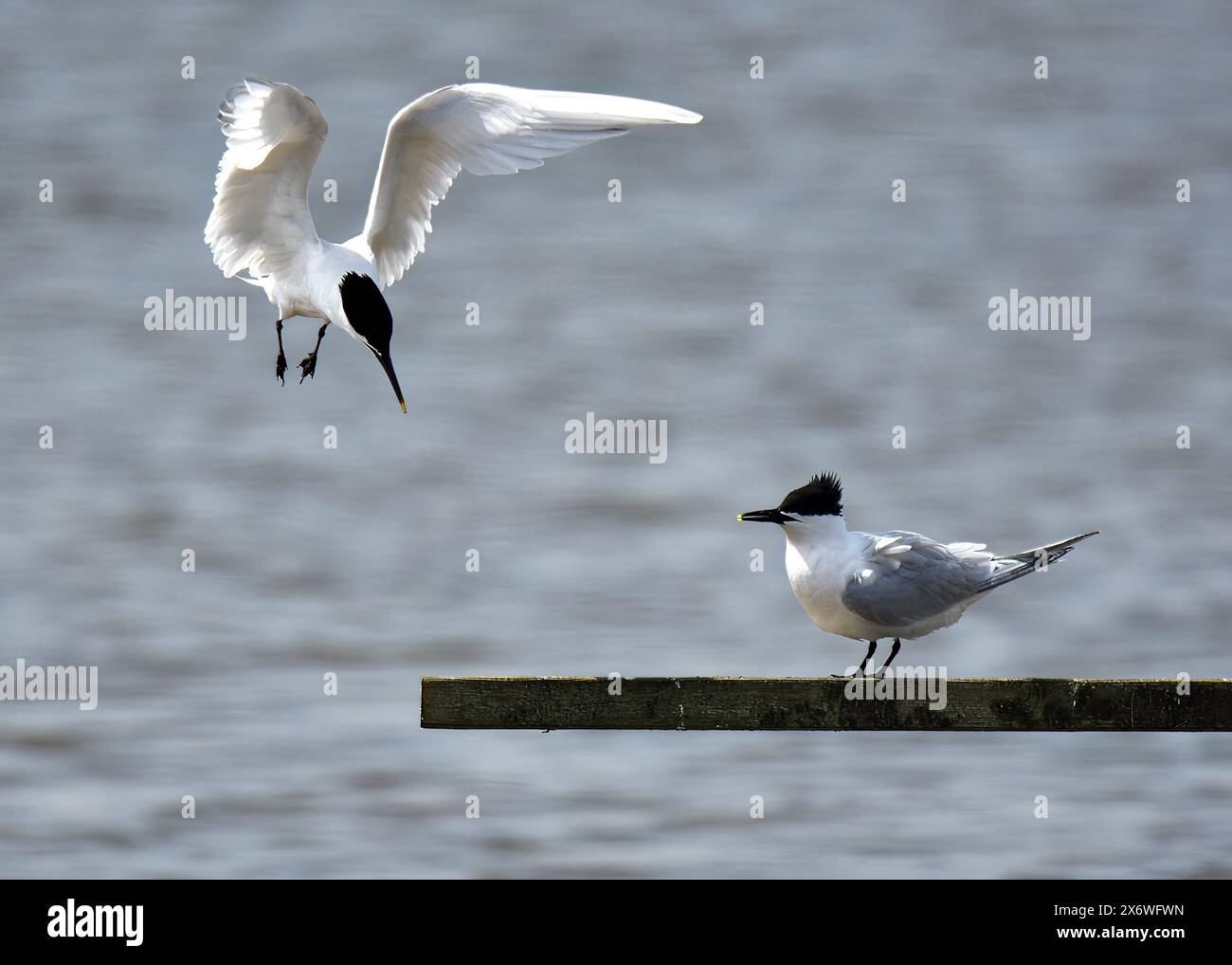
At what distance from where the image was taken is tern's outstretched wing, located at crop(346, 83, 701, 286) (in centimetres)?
513

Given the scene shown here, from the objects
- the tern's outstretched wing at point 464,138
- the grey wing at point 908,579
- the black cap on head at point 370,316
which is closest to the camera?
the tern's outstretched wing at point 464,138

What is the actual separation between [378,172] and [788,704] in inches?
123

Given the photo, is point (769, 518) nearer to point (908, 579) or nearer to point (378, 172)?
point (908, 579)

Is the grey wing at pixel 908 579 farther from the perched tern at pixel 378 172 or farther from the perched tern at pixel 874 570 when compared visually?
the perched tern at pixel 378 172

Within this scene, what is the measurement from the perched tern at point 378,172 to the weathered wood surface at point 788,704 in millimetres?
1643

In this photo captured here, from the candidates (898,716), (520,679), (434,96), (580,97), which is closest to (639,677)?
(520,679)

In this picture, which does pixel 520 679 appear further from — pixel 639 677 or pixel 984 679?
pixel 984 679

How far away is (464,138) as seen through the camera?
576cm

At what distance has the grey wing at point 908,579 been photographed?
5387mm

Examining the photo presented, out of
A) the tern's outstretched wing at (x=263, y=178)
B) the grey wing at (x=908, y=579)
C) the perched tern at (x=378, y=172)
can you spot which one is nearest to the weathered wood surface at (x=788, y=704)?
the grey wing at (x=908, y=579)

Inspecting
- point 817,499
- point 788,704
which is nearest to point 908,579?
point 817,499

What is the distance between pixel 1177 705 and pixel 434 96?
3.58 metres

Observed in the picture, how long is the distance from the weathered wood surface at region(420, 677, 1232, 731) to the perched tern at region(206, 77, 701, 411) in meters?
1.64

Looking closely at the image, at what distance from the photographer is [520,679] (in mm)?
4285
